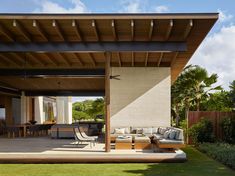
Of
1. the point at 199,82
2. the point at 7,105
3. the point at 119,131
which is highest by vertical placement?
the point at 199,82

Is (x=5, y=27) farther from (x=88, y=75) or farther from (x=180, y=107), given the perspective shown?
(x=180, y=107)

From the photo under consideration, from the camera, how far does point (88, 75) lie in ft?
55.8

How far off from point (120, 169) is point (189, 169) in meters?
1.93

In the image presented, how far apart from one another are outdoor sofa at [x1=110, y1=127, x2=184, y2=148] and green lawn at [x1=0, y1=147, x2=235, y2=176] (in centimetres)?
82

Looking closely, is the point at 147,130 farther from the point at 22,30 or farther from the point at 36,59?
the point at 22,30

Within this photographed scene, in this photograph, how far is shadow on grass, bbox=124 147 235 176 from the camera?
9148 mm

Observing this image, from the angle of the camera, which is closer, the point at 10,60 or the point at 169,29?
the point at 169,29

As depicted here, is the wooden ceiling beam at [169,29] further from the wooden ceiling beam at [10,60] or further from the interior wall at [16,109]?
the interior wall at [16,109]

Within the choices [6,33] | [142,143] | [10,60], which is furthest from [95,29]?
[10,60]

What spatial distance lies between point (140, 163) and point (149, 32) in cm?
416

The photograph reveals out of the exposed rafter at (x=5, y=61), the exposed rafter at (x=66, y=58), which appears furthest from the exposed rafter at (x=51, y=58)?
the exposed rafter at (x=5, y=61)

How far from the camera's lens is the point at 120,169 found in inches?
385

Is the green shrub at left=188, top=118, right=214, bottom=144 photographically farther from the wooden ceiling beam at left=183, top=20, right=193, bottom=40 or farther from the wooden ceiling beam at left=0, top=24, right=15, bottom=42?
the wooden ceiling beam at left=0, top=24, right=15, bottom=42

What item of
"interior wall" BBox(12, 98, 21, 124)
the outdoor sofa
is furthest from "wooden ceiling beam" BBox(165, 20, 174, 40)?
"interior wall" BBox(12, 98, 21, 124)
